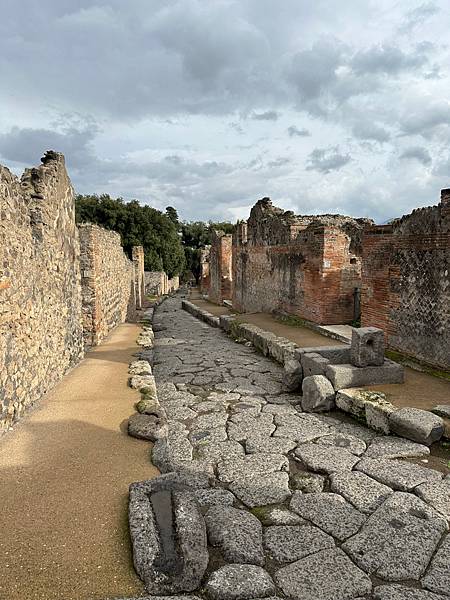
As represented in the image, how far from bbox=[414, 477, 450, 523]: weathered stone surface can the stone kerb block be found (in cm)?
211

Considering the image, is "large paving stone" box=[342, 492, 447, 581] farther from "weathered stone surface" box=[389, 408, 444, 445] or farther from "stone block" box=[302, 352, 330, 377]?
"stone block" box=[302, 352, 330, 377]

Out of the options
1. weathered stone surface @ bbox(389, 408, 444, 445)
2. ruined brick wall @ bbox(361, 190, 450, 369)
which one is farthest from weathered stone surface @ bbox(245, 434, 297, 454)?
ruined brick wall @ bbox(361, 190, 450, 369)

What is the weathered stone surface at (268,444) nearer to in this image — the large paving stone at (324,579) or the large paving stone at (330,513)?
the large paving stone at (330,513)

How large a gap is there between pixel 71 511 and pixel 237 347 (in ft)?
23.4

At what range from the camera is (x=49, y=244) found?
5.50 m

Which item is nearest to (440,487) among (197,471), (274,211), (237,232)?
(197,471)

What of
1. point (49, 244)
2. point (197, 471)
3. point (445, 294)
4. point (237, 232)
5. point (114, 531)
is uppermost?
point (237, 232)

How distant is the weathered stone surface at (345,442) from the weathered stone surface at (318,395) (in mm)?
671

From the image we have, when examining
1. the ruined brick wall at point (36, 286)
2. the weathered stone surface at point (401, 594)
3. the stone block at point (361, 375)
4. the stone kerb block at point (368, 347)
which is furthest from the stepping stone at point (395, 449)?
the ruined brick wall at point (36, 286)

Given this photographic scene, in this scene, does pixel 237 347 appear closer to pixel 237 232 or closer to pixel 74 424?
pixel 74 424

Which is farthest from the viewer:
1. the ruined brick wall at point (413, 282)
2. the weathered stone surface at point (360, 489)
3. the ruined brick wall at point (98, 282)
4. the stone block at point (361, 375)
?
the ruined brick wall at point (98, 282)

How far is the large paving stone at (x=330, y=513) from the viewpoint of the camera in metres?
2.89

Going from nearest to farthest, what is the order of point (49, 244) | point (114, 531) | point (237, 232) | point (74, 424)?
1. point (114, 531)
2. point (74, 424)
3. point (49, 244)
4. point (237, 232)

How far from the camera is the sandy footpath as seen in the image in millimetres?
2193
